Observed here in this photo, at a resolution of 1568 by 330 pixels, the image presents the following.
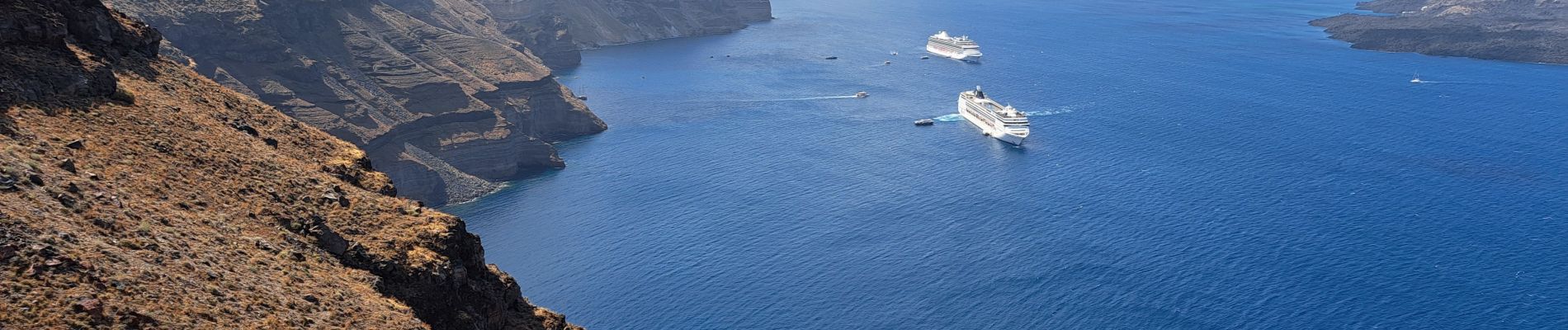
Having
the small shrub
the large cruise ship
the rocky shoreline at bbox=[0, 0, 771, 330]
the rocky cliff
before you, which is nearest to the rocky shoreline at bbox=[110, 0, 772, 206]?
the large cruise ship

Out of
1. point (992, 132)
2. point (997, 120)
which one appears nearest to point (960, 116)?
point (992, 132)

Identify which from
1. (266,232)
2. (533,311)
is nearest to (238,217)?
(266,232)

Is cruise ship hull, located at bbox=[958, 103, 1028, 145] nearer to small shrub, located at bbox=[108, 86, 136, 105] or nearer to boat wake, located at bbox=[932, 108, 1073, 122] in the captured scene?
boat wake, located at bbox=[932, 108, 1073, 122]

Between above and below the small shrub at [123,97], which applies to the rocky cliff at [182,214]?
below

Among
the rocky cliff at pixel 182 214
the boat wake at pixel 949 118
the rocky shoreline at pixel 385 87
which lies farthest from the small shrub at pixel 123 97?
the boat wake at pixel 949 118

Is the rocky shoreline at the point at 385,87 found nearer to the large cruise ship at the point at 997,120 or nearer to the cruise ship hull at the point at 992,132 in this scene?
the cruise ship hull at the point at 992,132

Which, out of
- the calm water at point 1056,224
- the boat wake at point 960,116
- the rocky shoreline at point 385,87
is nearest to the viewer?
the calm water at point 1056,224

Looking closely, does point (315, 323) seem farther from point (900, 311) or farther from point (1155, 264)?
point (1155, 264)
